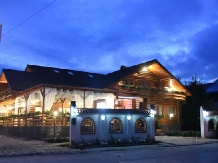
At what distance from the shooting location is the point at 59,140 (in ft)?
67.4

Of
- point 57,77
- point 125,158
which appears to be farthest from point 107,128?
point 57,77

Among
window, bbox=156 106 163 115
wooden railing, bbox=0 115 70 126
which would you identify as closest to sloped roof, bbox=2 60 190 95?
Result: window, bbox=156 106 163 115

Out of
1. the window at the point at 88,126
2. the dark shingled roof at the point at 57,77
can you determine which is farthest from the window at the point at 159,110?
the window at the point at 88,126

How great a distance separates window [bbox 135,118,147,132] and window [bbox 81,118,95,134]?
3.44 metres

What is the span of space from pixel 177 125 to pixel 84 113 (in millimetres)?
17943

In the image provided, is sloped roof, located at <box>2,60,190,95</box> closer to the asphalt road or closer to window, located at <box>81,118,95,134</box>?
window, located at <box>81,118,95,134</box>

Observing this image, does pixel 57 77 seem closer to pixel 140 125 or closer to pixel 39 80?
pixel 39 80

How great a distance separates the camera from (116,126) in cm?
2047

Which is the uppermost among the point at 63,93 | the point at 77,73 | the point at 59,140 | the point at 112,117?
the point at 77,73

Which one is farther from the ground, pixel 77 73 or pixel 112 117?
pixel 77 73

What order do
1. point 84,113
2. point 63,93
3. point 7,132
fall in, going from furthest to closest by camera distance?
1. point 7,132
2. point 63,93
3. point 84,113

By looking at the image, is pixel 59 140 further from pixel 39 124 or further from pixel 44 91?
pixel 44 91

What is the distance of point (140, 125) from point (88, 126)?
4272 millimetres

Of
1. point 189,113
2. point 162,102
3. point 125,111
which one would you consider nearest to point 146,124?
point 125,111
